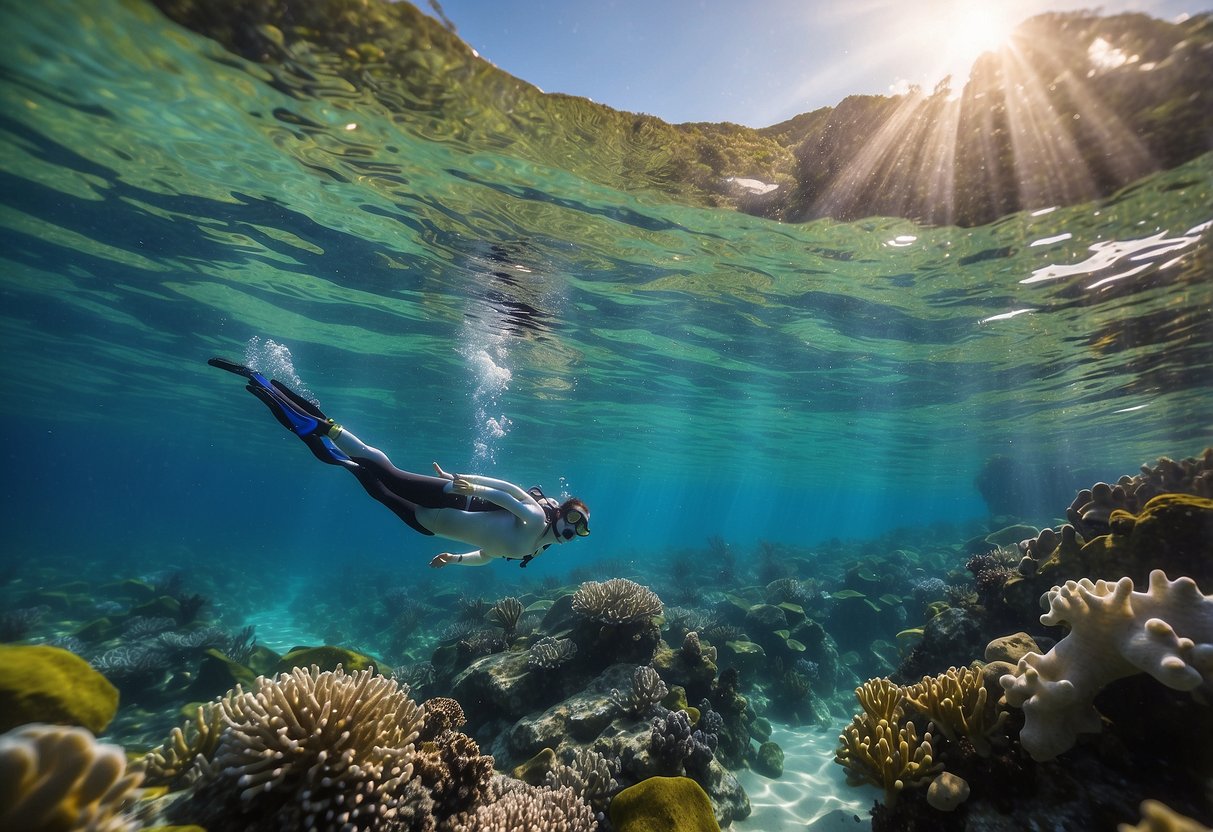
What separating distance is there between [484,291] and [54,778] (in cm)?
1486

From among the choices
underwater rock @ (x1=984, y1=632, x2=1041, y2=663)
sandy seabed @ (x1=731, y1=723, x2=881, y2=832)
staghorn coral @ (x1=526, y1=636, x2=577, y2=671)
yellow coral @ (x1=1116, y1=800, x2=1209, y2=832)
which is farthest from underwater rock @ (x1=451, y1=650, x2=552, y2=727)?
yellow coral @ (x1=1116, y1=800, x2=1209, y2=832)

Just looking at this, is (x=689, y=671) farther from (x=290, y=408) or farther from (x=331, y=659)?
(x=290, y=408)

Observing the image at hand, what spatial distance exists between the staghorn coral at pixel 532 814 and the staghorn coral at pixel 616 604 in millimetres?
3576

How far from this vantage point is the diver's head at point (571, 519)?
6.05 meters

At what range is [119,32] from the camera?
754cm

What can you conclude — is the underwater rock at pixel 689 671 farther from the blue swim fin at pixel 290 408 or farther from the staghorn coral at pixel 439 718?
the blue swim fin at pixel 290 408

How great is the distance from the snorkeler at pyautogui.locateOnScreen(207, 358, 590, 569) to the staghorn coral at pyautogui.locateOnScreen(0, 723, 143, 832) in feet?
10.8

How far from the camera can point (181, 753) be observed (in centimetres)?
445

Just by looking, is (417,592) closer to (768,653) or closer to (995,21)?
(768,653)

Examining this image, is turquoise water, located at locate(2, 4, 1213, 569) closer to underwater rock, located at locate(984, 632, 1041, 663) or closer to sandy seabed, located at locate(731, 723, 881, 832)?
underwater rock, located at locate(984, 632, 1041, 663)

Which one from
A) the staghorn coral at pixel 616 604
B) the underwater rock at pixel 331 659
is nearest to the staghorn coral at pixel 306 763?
the underwater rock at pixel 331 659

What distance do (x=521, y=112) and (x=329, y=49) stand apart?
3.00m

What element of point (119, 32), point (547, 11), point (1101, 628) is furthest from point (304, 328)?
point (1101, 628)

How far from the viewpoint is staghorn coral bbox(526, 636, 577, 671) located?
7984mm
